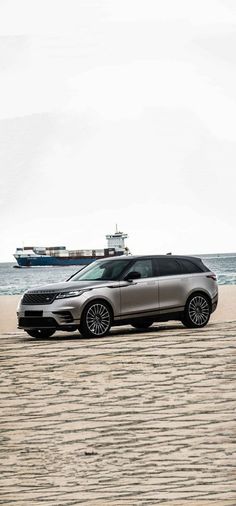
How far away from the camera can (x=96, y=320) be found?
1895 cm

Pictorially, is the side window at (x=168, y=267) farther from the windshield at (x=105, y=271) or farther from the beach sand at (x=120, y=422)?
the beach sand at (x=120, y=422)

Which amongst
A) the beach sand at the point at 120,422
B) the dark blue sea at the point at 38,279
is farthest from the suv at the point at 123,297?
the dark blue sea at the point at 38,279

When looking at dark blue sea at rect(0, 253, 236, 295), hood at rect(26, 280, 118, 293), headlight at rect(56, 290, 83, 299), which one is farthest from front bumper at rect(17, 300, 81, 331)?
dark blue sea at rect(0, 253, 236, 295)

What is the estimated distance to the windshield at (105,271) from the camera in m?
19.7

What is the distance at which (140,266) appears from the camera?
65.8ft

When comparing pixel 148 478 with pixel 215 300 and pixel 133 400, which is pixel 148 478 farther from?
pixel 215 300

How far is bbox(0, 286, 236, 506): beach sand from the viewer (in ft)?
27.9

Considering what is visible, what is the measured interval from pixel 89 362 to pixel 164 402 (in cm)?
349

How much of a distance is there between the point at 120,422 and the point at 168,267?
9.09 metres

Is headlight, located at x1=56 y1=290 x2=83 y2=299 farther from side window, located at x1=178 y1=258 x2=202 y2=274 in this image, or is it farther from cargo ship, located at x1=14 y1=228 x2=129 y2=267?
cargo ship, located at x1=14 y1=228 x2=129 y2=267

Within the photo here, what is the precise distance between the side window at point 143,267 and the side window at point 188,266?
2.35 feet

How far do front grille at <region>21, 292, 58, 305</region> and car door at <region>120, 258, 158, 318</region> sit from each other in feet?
4.23

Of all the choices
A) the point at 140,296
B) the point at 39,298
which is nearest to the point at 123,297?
the point at 140,296

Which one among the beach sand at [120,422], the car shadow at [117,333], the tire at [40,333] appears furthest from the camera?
the tire at [40,333]
